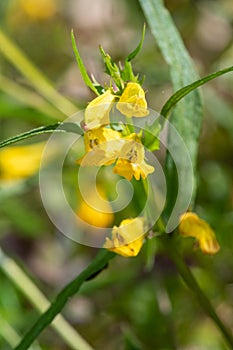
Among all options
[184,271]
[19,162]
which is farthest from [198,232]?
[19,162]

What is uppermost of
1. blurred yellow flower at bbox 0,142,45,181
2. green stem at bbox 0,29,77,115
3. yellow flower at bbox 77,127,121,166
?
green stem at bbox 0,29,77,115

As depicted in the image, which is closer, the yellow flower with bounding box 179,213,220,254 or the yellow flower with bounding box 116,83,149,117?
the yellow flower with bounding box 116,83,149,117

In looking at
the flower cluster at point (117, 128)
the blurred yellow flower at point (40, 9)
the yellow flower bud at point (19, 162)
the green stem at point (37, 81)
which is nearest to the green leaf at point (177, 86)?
the flower cluster at point (117, 128)

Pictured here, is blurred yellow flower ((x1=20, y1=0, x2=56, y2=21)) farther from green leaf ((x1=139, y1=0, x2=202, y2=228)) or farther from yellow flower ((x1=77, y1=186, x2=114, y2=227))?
green leaf ((x1=139, y1=0, x2=202, y2=228))

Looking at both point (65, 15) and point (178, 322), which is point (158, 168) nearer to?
point (178, 322)

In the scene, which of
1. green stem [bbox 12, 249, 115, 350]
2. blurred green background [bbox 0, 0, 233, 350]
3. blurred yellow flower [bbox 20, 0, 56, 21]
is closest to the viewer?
green stem [bbox 12, 249, 115, 350]

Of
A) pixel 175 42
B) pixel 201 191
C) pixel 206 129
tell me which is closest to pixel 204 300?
pixel 175 42

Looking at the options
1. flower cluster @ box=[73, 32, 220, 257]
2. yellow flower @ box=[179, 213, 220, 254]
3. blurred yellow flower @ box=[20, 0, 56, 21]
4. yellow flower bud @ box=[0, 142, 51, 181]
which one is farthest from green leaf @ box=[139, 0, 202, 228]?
blurred yellow flower @ box=[20, 0, 56, 21]
